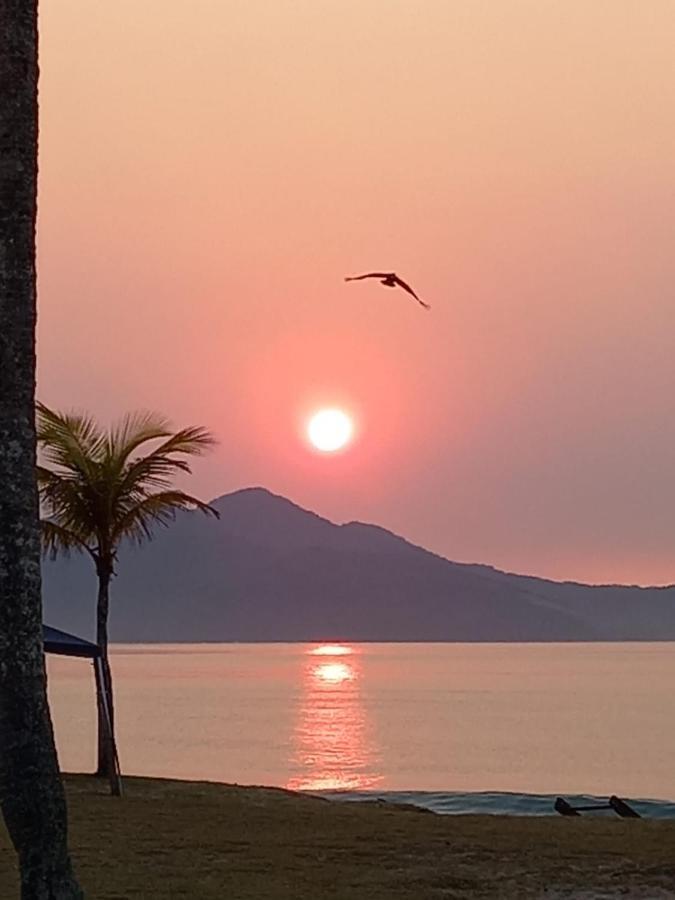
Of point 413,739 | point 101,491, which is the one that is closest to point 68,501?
point 101,491

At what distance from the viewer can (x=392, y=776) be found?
6328 centimetres

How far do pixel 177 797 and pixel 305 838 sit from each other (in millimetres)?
6267

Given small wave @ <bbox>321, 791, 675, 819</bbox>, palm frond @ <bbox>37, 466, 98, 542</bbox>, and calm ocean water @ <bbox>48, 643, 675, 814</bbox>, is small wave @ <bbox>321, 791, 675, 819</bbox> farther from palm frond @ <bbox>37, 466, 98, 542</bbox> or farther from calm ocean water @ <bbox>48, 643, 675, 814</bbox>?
palm frond @ <bbox>37, 466, 98, 542</bbox>

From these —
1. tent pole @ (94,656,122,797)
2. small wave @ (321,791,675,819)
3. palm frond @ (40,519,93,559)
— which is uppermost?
palm frond @ (40,519,93,559)

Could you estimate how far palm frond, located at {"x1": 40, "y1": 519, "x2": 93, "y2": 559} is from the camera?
28.1 metres

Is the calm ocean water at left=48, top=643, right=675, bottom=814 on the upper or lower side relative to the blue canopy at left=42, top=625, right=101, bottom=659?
lower

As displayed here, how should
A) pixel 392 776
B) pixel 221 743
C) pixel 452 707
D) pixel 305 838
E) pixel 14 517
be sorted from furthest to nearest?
1. pixel 452 707
2. pixel 221 743
3. pixel 392 776
4. pixel 305 838
5. pixel 14 517

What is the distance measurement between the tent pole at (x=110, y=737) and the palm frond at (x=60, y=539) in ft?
6.52

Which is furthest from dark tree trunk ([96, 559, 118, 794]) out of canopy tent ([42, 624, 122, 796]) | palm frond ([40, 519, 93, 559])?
palm frond ([40, 519, 93, 559])

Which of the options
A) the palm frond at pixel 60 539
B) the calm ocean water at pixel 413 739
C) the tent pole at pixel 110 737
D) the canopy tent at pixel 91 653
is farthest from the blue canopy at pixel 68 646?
the calm ocean water at pixel 413 739

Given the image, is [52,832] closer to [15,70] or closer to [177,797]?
[15,70]

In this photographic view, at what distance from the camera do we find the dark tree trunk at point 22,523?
39.1ft

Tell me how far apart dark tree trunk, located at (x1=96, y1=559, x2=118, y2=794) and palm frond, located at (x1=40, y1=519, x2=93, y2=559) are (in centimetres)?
43

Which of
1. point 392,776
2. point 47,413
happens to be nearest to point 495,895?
point 47,413
